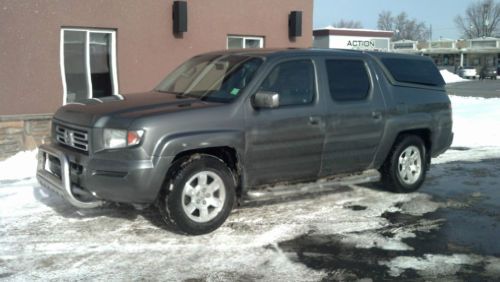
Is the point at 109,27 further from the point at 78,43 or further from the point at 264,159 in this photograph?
the point at 264,159

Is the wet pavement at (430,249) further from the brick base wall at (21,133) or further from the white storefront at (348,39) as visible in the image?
the white storefront at (348,39)

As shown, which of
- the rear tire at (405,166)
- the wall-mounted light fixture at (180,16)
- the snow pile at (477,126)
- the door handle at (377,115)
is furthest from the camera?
the snow pile at (477,126)

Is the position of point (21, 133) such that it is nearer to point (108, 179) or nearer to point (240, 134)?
point (108, 179)

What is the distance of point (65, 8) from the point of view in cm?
991

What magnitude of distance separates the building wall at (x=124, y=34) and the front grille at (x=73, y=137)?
4099 mm

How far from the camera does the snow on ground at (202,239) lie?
181 inches

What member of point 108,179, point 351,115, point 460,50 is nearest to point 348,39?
point 351,115

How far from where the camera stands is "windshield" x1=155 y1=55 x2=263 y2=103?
5.80 metres

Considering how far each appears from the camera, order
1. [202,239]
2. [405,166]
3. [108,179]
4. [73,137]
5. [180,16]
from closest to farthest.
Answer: [108,179], [202,239], [73,137], [405,166], [180,16]

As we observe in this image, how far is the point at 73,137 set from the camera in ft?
18.0

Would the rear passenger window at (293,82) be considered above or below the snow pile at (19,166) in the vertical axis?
above

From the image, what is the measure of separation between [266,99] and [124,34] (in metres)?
6.05

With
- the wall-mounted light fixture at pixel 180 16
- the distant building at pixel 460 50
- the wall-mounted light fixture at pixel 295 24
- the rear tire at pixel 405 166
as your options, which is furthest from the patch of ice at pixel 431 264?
the distant building at pixel 460 50

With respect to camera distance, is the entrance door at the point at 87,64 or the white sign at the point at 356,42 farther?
the white sign at the point at 356,42
